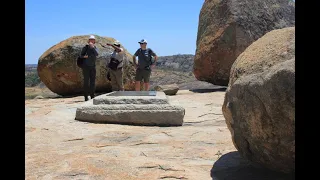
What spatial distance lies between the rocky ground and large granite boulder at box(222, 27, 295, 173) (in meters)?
0.48

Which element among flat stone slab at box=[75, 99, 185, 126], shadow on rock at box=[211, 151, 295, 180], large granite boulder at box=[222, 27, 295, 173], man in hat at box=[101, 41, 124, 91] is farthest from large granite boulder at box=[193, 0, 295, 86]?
large granite boulder at box=[222, 27, 295, 173]

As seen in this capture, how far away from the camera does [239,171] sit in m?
3.04

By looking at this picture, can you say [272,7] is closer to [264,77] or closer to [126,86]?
[126,86]

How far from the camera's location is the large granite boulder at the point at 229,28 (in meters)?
10.6

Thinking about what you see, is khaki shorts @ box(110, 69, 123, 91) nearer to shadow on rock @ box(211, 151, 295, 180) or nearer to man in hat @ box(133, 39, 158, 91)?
man in hat @ box(133, 39, 158, 91)

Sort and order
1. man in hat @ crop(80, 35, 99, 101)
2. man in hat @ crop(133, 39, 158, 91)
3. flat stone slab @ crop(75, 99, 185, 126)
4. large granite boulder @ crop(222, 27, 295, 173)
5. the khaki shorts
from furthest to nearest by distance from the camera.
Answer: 1. the khaki shorts
2. man in hat @ crop(133, 39, 158, 91)
3. man in hat @ crop(80, 35, 99, 101)
4. flat stone slab @ crop(75, 99, 185, 126)
5. large granite boulder @ crop(222, 27, 295, 173)

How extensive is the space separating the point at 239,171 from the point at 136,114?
2951 millimetres

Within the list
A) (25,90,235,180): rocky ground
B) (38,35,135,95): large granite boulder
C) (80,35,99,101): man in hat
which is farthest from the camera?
(38,35,135,95): large granite boulder

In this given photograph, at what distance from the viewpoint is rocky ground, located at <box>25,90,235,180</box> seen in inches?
121

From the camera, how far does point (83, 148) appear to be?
399 centimetres

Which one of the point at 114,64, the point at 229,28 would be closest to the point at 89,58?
the point at 114,64

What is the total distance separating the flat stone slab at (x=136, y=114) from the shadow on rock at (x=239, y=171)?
232 cm

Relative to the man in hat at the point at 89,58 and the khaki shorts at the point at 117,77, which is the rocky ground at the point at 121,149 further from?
the khaki shorts at the point at 117,77

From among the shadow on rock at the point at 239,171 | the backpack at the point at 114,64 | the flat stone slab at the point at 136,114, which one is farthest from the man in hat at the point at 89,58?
the shadow on rock at the point at 239,171
